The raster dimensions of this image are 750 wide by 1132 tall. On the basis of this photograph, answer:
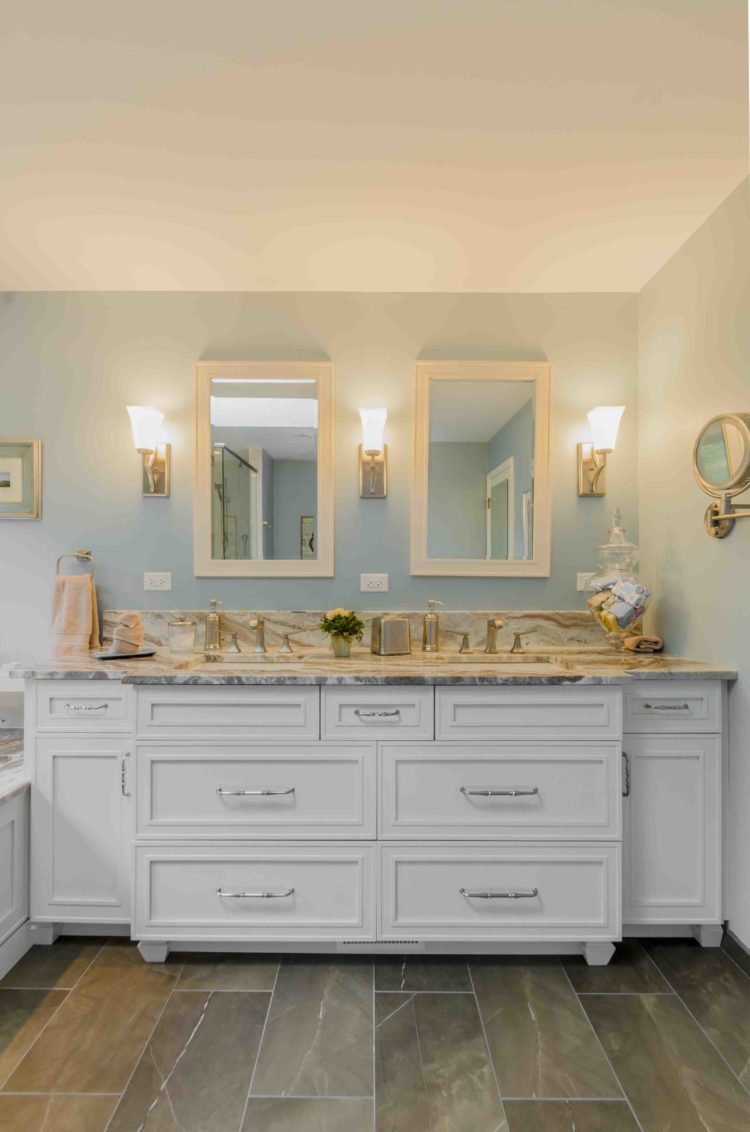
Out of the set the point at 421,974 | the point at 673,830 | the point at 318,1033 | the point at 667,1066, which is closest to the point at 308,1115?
the point at 318,1033

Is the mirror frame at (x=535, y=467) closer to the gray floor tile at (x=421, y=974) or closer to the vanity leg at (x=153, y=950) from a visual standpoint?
the gray floor tile at (x=421, y=974)

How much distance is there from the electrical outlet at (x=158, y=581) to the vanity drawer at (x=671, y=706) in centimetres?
187

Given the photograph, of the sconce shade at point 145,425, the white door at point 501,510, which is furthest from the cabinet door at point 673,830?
the sconce shade at point 145,425

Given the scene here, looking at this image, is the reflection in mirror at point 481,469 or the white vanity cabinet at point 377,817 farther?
the reflection in mirror at point 481,469

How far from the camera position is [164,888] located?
1.94m

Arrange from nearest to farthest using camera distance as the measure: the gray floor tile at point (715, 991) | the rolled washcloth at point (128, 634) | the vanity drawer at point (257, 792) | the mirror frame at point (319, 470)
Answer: the gray floor tile at point (715, 991) < the vanity drawer at point (257, 792) < the rolled washcloth at point (128, 634) < the mirror frame at point (319, 470)

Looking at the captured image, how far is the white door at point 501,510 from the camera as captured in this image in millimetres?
2686

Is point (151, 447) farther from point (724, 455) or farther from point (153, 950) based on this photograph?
point (724, 455)

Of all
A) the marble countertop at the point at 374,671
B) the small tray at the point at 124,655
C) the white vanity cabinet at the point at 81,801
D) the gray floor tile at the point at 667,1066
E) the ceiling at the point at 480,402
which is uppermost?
the ceiling at the point at 480,402


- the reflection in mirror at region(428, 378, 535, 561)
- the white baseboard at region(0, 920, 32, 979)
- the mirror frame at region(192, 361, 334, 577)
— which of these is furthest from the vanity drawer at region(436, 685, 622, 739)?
the white baseboard at region(0, 920, 32, 979)

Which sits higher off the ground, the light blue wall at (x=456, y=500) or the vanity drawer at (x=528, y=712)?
the light blue wall at (x=456, y=500)

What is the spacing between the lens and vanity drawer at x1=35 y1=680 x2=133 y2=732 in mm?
2057

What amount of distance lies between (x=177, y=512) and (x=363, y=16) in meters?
1.85

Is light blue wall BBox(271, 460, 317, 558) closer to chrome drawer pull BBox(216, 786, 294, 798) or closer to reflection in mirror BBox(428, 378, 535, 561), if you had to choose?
reflection in mirror BBox(428, 378, 535, 561)
